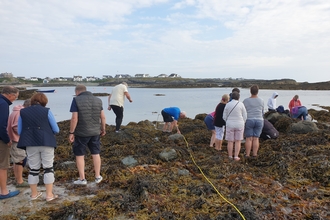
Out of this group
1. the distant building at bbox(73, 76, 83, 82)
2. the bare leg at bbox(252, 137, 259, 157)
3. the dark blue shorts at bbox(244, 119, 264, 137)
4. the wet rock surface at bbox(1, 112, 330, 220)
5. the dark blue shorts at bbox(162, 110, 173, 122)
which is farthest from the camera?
the distant building at bbox(73, 76, 83, 82)

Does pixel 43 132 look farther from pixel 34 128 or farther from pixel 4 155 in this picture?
pixel 4 155

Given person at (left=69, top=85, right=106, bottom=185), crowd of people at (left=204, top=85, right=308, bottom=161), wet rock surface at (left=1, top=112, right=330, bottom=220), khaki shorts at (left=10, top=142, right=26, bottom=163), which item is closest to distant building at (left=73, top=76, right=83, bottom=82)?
wet rock surface at (left=1, top=112, right=330, bottom=220)

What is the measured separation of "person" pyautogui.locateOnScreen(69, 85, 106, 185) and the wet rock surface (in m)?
0.66

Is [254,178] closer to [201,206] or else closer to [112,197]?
[201,206]

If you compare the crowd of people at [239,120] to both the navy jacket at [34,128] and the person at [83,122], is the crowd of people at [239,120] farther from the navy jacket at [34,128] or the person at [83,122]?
the navy jacket at [34,128]

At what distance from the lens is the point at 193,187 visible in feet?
15.1

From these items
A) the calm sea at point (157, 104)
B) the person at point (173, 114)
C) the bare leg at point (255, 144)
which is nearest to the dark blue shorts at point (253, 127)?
the bare leg at point (255, 144)

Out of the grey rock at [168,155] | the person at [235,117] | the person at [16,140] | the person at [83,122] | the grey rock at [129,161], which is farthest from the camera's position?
the grey rock at [168,155]

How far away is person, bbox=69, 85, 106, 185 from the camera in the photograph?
14.7ft

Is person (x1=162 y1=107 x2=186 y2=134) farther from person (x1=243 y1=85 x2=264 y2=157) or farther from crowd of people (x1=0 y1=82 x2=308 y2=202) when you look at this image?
crowd of people (x1=0 y1=82 x2=308 y2=202)

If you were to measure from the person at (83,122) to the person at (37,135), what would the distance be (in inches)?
19.6

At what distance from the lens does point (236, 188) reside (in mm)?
4652

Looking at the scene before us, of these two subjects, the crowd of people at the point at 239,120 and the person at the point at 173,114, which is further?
the person at the point at 173,114

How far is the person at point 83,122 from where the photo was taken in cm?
448
